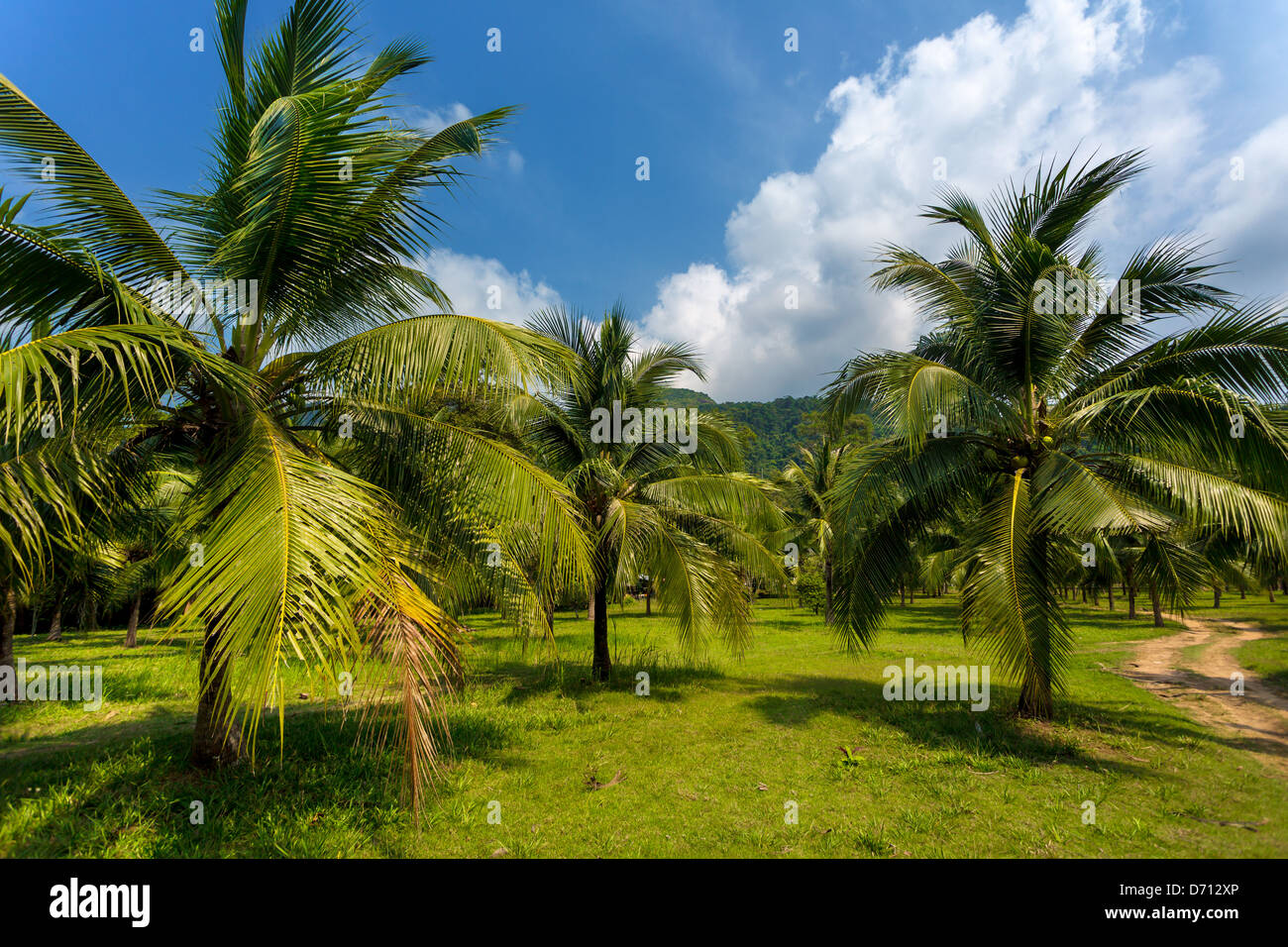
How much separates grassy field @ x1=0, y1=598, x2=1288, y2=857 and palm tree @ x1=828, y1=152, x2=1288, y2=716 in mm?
1362

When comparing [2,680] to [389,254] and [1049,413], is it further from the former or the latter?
[1049,413]

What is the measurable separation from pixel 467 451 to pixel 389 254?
2271mm

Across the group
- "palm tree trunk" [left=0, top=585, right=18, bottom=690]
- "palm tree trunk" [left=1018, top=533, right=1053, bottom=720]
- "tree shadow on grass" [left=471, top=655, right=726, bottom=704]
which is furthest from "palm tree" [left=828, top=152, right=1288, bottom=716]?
"palm tree trunk" [left=0, top=585, right=18, bottom=690]

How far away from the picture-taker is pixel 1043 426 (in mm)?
8344

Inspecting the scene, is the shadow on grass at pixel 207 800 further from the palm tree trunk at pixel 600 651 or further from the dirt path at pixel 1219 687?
the dirt path at pixel 1219 687

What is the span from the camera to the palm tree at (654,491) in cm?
1022

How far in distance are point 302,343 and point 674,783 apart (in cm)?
650

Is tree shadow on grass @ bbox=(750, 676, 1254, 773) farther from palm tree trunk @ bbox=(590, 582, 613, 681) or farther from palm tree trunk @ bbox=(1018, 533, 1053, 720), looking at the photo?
palm tree trunk @ bbox=(590, 582, 613, 681)

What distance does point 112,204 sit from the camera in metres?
4.95

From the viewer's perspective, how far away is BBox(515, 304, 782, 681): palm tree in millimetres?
10219

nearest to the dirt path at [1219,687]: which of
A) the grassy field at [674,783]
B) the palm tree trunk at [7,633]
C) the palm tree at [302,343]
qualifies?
the grassy field at [674,783]

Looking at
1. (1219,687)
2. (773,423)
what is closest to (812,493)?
(1219,687)

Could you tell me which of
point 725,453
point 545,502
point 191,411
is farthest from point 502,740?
point 725,453

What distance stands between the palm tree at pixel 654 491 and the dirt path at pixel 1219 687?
6.79 meters
